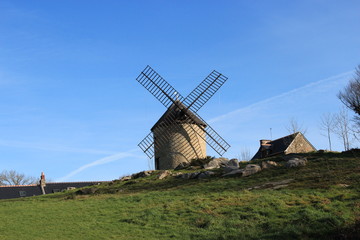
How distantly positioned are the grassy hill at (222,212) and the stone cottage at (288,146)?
763 inches

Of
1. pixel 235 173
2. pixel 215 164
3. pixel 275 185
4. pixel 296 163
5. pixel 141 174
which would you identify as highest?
pixel 215 164

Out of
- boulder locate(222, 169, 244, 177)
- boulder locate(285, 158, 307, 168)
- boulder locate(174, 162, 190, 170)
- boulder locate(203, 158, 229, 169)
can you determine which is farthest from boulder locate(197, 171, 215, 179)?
boulder locate(174, 162, 190, 170)

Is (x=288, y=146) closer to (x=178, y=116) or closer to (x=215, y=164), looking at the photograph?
(x=178, y=116)

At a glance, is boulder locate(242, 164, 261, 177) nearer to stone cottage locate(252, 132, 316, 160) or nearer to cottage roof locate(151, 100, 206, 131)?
cottage roof locate(151, 100, 206, 131)

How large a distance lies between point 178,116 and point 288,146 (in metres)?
13.2

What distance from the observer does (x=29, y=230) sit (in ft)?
57.2

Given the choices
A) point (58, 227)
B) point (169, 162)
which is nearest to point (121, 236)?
point (58, 227)

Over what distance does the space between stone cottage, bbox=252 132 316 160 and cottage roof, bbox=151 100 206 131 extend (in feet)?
35.4

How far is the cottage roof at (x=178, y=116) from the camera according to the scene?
38.8 m

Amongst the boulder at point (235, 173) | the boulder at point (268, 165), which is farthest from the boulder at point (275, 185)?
the boulder at point (268, 165)

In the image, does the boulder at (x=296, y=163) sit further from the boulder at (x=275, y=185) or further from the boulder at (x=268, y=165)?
the boulder at (x=275, y=185)

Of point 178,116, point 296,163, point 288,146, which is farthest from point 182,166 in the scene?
point 288,146

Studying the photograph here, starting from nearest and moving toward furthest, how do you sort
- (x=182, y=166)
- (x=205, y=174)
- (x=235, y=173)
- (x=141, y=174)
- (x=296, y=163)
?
(x=296, y=163), (x=235, y=173), (x=205, y=174), (x=141, y=174), (x=182, y=166)

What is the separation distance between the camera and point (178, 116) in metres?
38.7
